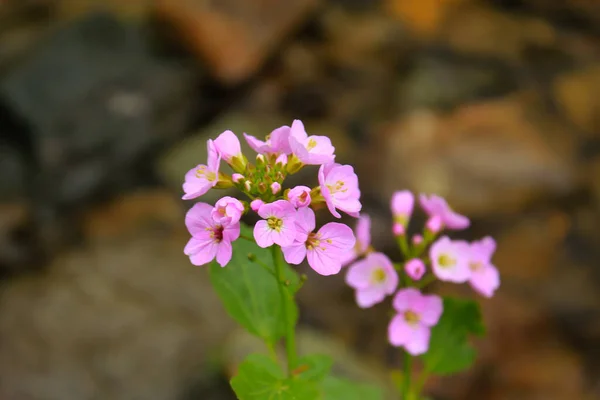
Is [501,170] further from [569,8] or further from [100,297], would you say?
[100,297]

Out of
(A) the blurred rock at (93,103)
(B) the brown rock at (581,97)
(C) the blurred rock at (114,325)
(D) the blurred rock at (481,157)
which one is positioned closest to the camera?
(C) the blurred rock at (114,325)

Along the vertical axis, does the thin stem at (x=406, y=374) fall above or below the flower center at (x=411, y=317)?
below

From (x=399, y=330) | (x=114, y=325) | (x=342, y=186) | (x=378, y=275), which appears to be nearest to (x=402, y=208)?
(x=378, y=275)

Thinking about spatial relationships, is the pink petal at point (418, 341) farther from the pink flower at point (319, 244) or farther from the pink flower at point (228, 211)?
the pink flower at point (228, 211)

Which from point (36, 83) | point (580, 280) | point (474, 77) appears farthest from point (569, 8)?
point (36, 83)

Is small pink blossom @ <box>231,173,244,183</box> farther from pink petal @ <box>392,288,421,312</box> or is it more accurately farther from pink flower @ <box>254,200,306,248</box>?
pink petal @ <box>392,288,421,312</box>

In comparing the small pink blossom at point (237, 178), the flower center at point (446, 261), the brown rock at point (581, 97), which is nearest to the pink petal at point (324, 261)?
the small pink blossom at point (237, 178)

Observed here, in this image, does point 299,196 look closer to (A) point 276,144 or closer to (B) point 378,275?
(A) point 276,144

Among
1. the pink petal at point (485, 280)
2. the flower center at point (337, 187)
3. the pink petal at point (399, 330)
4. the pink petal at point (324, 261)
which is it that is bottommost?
the pink petal at point (399, 330)
